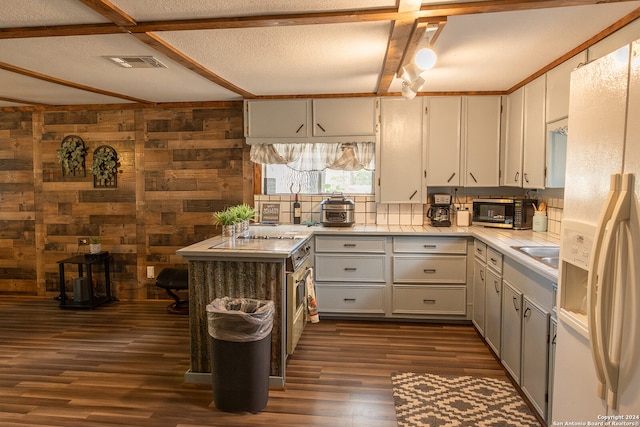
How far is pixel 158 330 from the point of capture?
3.83 metres

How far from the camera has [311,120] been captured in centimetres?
423

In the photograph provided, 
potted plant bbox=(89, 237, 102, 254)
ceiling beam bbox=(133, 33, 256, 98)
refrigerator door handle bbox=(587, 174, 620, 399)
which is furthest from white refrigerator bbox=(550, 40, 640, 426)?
potted plant bbox=(89, 237, 102, 254)

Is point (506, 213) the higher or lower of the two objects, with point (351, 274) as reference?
higher

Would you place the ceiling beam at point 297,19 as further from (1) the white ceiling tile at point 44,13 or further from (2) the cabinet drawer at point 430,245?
(2) the cabinet drawer at point 430,245

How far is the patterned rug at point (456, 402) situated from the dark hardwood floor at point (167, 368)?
0.10 metres

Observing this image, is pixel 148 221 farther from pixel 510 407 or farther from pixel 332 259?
pixel 510 407

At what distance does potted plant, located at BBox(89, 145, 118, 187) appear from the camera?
15.4ft

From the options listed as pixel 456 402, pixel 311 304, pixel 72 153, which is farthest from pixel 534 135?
pixel 72 153

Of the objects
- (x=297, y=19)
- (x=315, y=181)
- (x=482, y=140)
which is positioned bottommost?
(x=315, y=181)

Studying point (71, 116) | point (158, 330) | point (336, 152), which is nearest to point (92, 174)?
point (71, 116)

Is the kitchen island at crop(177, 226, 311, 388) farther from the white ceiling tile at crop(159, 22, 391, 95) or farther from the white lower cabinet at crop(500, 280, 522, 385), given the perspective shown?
the white lower cabinet at crop(500, 280, 522, 385)

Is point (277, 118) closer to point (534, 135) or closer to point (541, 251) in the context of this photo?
point (534, 135)

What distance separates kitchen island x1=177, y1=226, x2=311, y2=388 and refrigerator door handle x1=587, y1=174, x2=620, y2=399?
5.58 feet

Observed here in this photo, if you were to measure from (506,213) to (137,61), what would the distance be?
334 centimetres
